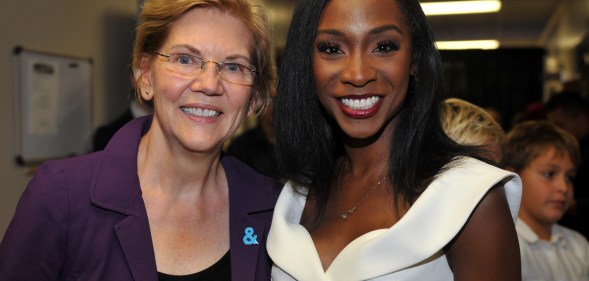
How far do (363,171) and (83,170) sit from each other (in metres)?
0.80

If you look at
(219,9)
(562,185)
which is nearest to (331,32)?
(219,9)

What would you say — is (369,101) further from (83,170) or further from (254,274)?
(83,170)

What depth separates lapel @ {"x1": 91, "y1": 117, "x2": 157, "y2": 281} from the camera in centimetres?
178

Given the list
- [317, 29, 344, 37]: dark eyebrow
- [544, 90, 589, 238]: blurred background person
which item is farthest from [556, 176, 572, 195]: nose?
[317, 29, 344, 37]: dark eyebrow

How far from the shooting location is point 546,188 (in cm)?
284

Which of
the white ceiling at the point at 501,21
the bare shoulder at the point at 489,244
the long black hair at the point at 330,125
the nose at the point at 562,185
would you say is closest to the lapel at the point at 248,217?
the long black hair at the point at 330,125

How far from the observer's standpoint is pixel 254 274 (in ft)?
6.32

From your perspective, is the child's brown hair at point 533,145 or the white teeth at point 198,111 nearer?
the white teeth at point 198,111

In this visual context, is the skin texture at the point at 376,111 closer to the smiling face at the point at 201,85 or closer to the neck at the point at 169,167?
the smiling face at the point at 201,85

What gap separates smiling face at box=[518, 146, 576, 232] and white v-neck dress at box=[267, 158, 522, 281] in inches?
50.0

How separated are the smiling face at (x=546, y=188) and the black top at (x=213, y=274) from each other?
4.91 ft

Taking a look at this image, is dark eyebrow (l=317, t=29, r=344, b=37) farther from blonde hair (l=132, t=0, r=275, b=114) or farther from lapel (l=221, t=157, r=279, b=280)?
lapel (l=221, t=157, r=279, b=280)

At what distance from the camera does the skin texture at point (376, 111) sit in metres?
1.54

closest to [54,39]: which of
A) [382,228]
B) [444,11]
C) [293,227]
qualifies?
[293,227]
